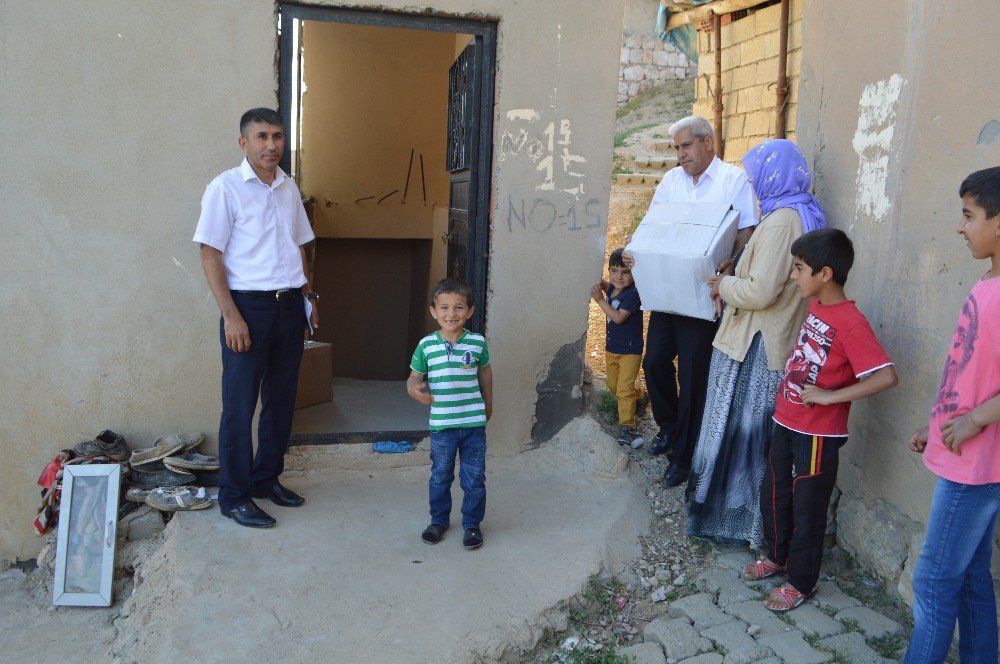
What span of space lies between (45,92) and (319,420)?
230cm

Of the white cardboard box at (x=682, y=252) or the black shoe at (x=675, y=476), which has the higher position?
the white cardboard box at (x=682, y=252)

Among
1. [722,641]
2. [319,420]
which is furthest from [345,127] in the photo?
[722,641]

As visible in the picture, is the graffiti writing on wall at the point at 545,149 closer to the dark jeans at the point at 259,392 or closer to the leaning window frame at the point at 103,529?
the dark jeans at the point at 259,392

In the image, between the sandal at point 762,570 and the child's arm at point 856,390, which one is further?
the sandal at point 762,570

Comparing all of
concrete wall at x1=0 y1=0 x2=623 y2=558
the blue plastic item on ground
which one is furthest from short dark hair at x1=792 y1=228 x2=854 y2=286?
the blue plastic item on ground

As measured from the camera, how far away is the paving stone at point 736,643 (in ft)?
9.36

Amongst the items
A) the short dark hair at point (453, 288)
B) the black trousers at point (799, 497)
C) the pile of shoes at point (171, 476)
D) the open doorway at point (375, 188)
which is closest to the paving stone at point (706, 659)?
the black trousers at point (799, 497)

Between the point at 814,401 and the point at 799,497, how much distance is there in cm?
43

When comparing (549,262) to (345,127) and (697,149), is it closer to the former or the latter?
(697,149)

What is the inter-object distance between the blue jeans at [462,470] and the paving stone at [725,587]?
1.04 metres

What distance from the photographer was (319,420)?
4.81 metres

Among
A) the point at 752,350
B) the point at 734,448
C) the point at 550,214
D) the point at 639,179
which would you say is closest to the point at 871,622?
the point at 734,448

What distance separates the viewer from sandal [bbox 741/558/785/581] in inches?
130

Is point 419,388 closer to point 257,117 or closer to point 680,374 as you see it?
point 257,117
